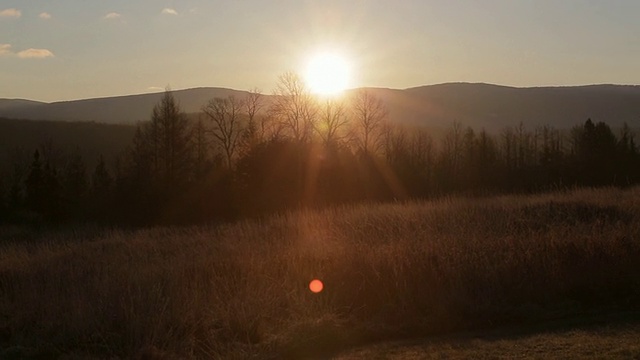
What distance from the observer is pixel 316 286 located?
11445mm

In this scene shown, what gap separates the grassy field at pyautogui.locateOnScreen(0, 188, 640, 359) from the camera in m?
8.97

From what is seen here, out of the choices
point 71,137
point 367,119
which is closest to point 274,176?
point 367,119

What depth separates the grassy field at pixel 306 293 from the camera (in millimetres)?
8969

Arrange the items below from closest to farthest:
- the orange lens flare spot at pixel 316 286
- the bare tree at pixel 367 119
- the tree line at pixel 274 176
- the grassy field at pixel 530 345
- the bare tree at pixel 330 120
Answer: the grassy field at pixel 530 345
the orange lens flare spot at pixel 316 286
the tree line at pixel 274 176
the bare tree at pixel 330 120
the bare tree at pixel 367 119

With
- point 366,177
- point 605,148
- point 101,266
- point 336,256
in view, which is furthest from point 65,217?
point 605,148

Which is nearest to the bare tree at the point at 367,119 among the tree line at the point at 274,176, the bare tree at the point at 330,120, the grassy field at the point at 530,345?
the bare tree at the point at 330,120

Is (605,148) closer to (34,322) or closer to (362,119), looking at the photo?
(362,119)

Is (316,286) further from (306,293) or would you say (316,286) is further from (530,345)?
(530,345)

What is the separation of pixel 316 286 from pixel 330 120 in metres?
53.7

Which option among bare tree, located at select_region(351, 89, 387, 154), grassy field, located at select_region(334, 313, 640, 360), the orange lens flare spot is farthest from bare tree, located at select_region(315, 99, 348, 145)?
grassy field, located at select_region(334, 313, 640, 360)

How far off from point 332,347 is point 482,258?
176 inches

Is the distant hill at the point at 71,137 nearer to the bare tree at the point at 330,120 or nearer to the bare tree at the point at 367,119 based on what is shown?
the bare tree at the point at 367,119

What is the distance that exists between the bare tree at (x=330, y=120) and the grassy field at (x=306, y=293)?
47556 millimetres

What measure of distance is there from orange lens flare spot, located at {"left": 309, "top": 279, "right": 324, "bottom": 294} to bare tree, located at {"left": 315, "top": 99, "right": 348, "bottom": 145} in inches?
1994
